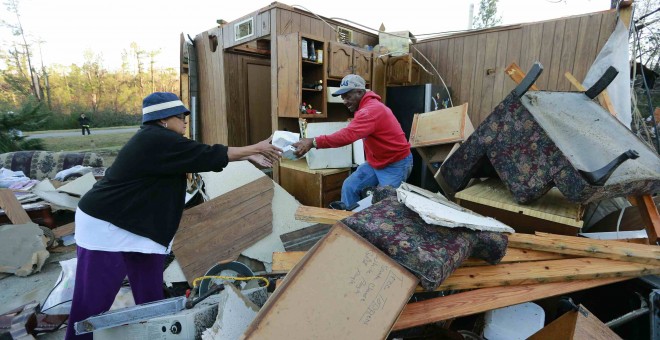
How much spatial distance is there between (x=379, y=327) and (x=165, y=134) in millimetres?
1400

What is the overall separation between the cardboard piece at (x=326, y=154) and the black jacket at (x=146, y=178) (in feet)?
6.25

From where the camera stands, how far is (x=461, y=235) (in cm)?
141

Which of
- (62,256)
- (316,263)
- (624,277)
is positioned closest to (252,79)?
(62,256)

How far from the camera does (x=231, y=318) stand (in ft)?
3.71

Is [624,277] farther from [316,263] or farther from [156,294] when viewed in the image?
[156,294]

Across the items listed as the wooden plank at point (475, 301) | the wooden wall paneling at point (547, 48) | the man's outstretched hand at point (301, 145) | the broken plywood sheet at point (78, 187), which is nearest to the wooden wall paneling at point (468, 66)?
the wooden wall paneling at point (547, 48)

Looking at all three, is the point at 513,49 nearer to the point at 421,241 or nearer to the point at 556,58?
the point at 556,58

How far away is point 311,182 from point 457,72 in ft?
10.7

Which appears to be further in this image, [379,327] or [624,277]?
[624,277]

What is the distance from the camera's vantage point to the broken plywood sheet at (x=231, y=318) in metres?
1.11

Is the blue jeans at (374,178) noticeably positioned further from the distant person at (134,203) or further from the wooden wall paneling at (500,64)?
the wooden wall paneling at (500,64)

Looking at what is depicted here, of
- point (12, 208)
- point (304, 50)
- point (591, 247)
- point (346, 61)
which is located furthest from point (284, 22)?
point (12, 208)

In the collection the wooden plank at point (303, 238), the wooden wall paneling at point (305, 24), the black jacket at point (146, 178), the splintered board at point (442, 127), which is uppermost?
the wooden wall paneling at point (305, 24)

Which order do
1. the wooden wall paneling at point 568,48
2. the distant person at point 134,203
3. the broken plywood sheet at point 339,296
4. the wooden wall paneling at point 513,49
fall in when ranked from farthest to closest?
the wooden wall paneling at point 513,49 → the wooden wall paneling at point 568,48 → the distant person at point 134,203 → the broken plywood sheet at point 339,296
